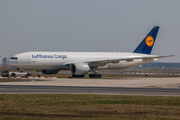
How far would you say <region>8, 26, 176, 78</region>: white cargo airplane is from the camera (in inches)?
2098

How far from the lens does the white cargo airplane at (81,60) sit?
175ft

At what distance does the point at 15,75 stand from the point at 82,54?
13658mm

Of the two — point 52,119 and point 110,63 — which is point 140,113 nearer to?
point 52,119

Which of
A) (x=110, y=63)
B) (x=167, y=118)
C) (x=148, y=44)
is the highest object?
(x=148, y=44)

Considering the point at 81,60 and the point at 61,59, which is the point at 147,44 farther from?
the point at 61,59

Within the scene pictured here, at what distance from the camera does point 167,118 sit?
44.6ft

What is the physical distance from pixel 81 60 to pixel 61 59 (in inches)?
175

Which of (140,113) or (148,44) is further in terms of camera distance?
(148,44)

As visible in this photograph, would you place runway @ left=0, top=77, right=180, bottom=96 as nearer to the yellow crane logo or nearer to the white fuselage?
the white fuselage

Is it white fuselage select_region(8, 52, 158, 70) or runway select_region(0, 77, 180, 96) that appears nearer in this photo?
runway select_region(0, 77, 180, 96)

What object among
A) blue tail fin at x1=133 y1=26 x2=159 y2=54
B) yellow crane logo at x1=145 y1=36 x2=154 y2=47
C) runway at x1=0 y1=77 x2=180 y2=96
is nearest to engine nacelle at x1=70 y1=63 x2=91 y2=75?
blue tail fin at x1=133 y1=26 x2=159 y2=54

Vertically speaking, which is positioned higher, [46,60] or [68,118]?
[46,60]

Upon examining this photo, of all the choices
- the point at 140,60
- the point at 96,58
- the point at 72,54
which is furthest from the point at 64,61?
the point at 140,60

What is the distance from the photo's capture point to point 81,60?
192ft
